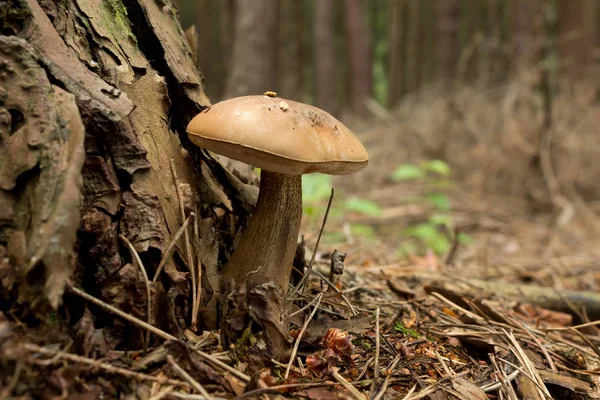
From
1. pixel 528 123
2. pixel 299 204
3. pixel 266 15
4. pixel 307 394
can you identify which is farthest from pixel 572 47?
pixel 307 394

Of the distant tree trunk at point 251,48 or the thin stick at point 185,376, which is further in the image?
the distant tree trunk at point 251,48

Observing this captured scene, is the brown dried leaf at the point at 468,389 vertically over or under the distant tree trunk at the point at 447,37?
under

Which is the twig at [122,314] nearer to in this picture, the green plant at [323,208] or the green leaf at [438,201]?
the green plant at [323,208]

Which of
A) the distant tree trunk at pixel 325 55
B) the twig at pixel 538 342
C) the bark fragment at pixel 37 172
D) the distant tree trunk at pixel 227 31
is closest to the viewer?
the bark fragment at pixel 37 172

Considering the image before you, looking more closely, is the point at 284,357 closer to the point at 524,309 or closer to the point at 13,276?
the point at 13,276

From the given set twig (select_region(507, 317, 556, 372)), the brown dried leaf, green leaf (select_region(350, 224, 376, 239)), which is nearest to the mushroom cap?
the brown dried leaf

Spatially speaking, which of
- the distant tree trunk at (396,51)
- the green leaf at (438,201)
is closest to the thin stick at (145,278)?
the green leaf at (438,201)
